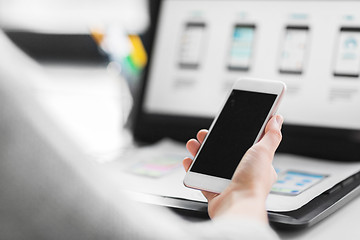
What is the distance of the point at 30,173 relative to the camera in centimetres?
24

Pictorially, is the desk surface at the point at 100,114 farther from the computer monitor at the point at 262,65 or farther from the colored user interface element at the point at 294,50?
the colored user interface element at the point at 294,50

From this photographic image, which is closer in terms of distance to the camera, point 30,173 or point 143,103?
point 30,173

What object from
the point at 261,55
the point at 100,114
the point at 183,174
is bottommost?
the point at 100,114

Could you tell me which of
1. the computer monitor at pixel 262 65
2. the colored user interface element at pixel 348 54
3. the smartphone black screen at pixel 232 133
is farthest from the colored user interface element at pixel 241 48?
the smartphone black screen at pixel 232 133

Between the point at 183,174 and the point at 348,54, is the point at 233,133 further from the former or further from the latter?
the point at 348,54

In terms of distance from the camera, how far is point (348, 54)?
0.74 m

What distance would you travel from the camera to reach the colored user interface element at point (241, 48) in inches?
31.8

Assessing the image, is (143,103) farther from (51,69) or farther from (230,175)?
(51,69)

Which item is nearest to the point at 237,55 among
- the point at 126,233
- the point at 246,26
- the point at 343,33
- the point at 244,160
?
the point at 246,26

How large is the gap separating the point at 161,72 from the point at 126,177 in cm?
28

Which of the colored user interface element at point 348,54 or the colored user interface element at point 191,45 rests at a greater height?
the colored user interface element at point 348,54

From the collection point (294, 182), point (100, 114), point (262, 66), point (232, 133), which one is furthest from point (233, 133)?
point (100, 114)

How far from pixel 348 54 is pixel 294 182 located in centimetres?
26

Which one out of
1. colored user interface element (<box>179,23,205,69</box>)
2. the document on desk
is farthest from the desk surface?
colored user interface element (<box>179,23,205,69</box>)
